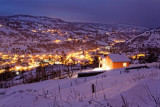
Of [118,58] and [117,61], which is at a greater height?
[118,58]

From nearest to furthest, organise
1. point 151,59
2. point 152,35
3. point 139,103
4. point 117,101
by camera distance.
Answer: point 139,103, point 117,101, point 151,59, point 152,35

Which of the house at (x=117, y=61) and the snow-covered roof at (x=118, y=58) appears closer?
the house at (x=117, y=61)

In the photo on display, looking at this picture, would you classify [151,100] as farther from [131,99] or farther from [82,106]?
[82,106]

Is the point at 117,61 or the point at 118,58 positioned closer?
the point at 117,61

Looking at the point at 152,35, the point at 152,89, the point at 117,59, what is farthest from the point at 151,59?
the point at 152,35

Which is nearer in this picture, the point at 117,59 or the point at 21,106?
the point at 21,106

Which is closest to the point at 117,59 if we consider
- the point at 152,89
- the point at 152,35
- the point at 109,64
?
the point at 109,64

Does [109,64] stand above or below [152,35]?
below

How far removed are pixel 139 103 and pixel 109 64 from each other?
27.9 meters

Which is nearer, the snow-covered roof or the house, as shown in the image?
the house

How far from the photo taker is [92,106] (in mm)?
2607

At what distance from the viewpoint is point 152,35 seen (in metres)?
87.1

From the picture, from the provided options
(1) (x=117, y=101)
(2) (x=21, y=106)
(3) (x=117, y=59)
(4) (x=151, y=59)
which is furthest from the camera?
(4) (x=151, y=59)

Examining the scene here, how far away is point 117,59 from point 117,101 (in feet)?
89.3
